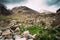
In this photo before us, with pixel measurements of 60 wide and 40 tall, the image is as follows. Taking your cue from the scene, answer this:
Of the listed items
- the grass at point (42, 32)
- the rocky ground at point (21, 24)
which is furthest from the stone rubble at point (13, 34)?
the grass at point (42, 32)

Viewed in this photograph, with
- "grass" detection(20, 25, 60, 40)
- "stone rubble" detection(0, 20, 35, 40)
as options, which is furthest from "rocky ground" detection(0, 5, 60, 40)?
"grass" detection(20, 25, 60, 40)

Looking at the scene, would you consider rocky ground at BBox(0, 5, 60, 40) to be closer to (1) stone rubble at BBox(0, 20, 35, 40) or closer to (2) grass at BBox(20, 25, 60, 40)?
(1) stone rubble at BBox(0, 20, 35, 40)

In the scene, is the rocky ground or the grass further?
the rocky ground

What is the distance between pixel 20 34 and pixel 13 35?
1.13 ft

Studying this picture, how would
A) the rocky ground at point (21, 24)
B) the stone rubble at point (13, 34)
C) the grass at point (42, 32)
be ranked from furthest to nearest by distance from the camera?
the rocky ground at point (21, 24)
the stone rubble at point (13, 34)
the grass at point (42, 32)

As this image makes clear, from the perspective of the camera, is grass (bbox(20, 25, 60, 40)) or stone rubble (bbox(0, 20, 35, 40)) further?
stone rubble (bbox(0, 20, 35, 40))

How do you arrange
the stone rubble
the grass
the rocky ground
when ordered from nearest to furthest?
the grass → the stone rubble → the rocky ground

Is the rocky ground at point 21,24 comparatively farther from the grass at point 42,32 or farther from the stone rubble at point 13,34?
the grass at point 42,32

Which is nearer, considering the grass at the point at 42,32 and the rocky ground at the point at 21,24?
the grass at the point at 42,32

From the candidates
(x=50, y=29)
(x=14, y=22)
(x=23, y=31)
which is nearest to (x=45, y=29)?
(x=50, y=29)

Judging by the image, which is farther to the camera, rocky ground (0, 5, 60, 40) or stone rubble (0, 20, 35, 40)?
rocky ground (0, 5, 60, 40)

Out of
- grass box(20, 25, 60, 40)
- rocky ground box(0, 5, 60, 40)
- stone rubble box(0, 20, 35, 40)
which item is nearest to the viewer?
grass box(20, 25, 60, 40)

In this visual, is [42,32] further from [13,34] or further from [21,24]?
[21,24]

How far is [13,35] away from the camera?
10.5m
